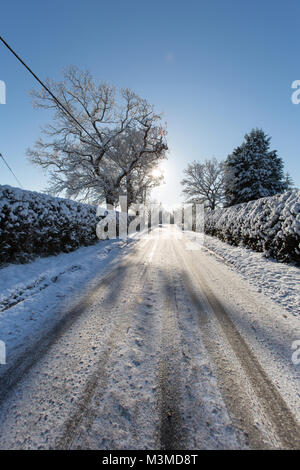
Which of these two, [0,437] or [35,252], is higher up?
[35,252]

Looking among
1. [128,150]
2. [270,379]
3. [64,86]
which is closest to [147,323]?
[270,379]

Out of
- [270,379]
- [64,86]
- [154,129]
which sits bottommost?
[270,379]

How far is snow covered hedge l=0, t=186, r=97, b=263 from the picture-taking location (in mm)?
4199

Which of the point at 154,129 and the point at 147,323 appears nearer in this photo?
the point at 147,323

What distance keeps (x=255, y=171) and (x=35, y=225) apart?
18.5 m

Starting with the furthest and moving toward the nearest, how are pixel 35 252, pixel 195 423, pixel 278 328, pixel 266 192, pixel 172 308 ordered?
pixel 266 192
pixel 35 252
pixel 172 308
pixel 278 328
pixel 195 423

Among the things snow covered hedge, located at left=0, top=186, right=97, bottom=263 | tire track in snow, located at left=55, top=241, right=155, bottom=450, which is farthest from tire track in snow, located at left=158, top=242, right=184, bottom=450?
snow covered hedge, located at left=0, top=186, right=97, bottom=263

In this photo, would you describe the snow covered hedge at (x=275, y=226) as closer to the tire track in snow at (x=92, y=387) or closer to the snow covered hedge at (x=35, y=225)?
the tire track in snow at (x=92, y=387)

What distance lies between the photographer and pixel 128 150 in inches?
673

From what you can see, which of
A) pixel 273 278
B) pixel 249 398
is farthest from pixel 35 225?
pixel 273 278

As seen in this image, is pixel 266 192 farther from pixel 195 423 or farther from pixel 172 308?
pixel 195 423

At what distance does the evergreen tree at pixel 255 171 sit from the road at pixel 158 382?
16585 mm

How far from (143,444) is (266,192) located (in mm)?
19122

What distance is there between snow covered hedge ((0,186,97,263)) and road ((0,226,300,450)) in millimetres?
3041
